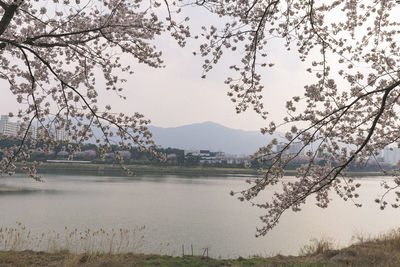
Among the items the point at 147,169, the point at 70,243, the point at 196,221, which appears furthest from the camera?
the point at 147,169

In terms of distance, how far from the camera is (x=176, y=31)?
5602 mm

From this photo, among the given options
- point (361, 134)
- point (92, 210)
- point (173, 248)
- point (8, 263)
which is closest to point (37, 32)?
point (8, 263)

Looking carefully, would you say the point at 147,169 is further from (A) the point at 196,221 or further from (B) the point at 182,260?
(B) the point at 182,260

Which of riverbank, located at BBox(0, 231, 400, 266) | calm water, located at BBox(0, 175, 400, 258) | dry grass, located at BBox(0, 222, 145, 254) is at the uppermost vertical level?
riverbank, located at BBox(0, 231, 400, 266)

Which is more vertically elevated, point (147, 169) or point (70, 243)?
point (70, 243)

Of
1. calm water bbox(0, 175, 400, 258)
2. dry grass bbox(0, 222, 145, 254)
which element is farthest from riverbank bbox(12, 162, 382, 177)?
dry grass bbox(0, 222, 145, 254)

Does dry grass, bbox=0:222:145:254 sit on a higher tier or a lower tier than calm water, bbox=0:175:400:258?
higher

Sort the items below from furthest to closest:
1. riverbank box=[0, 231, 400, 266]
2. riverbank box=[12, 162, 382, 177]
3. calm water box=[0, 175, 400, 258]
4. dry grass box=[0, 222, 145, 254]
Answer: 1. riverbank box=[12, 162, 382, 177]
2. calm water box=[0, 175, 400, 258]
3. dry grass box=[0, 222, 145, 254]
4. riverbank box=[0, 231, 400, 266]

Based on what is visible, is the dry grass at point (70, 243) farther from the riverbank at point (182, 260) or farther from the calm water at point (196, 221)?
the calm water at point (196, 221)

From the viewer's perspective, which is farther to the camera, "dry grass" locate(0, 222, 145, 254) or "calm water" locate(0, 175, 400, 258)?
"calm water" locate(0, 175, 400, 258)

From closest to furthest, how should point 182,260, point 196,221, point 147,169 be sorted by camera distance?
point 182,260 < point 196,221 < point 147,169

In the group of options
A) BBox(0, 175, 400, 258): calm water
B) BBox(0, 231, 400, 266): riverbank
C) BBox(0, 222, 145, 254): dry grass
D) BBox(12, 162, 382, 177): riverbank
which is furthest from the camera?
BBox(12, 162, 382, 177): riverbank

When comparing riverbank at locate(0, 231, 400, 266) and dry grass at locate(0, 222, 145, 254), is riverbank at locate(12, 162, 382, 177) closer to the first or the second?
dry grass at locate(0, 222, 145, 254)

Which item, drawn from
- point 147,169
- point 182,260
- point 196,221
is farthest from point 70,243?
point 147,169
